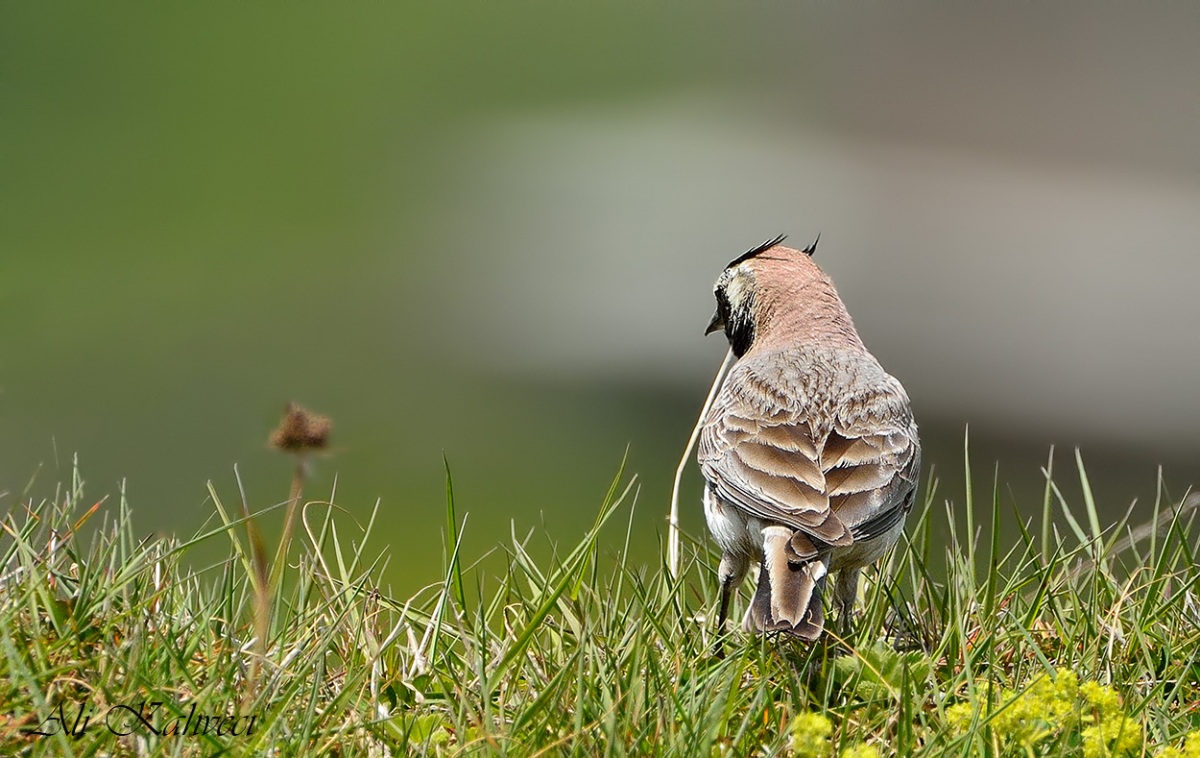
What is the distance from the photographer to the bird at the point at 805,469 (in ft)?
13.5

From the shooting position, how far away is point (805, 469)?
14.6 feet

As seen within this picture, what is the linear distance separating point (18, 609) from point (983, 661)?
2.44 meters

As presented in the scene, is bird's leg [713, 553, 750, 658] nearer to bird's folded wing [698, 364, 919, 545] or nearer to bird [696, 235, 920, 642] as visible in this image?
bird [696, 235, 920, 642]

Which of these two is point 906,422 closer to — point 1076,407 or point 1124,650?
point 1124,650

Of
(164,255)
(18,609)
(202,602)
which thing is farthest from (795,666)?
(164,255)

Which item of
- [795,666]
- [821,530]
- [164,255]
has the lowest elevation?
[164,255]

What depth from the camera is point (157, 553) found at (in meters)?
3.91

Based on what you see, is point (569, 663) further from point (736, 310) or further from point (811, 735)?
point (736, 310)

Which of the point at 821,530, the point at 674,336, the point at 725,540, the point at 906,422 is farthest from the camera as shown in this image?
Answer: the point at 674,336

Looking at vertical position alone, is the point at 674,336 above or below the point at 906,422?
below

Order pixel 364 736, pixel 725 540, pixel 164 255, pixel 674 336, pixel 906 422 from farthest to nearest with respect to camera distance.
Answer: pixel 164 255
pixel 674 336
pixel 906 422
pixel 725 540
pixel 364 736

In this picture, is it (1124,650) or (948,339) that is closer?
(1124,650)

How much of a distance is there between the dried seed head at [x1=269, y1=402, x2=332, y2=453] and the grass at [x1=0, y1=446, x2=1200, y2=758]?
0.77 feet

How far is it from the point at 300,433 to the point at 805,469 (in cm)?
215
